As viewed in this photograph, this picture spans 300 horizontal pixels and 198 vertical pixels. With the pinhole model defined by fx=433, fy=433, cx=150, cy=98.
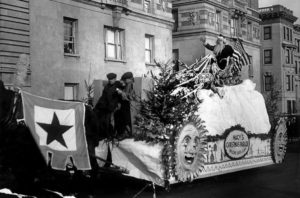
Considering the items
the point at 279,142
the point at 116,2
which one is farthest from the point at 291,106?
the point at 279,142

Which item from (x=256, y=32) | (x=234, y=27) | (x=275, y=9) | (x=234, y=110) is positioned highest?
(x=275, y=9)

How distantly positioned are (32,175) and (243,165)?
5858 millimetres

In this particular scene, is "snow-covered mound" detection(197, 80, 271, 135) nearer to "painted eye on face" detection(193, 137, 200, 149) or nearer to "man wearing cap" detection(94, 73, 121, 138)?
"painted eye on face" detection(193, 137, 200, 149)

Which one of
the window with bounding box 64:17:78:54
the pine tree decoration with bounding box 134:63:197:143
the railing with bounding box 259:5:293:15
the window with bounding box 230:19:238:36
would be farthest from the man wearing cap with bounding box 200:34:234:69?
the railing with bounding box 259:5:293:15

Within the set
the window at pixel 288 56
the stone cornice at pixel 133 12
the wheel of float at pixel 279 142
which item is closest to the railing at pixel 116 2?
the stone cornice at pixel 133 12

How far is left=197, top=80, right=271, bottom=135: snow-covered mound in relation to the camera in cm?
941

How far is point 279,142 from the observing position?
1158 cm

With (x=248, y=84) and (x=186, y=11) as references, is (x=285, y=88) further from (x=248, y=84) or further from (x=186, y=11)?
(x=248, y=84)

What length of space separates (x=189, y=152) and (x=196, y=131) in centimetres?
49

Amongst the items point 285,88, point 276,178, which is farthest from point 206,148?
point 285,88

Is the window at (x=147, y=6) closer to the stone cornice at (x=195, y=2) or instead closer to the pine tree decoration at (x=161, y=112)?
the stone cornice at (x=195, y=2)

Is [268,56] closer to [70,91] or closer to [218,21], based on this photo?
[218,21]

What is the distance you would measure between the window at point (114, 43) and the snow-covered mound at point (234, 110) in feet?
48.3

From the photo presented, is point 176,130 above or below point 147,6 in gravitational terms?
below
